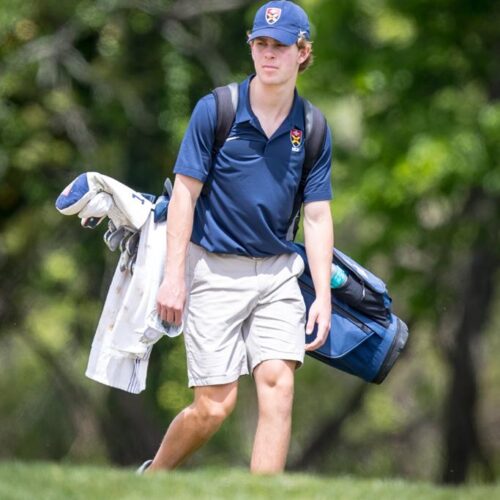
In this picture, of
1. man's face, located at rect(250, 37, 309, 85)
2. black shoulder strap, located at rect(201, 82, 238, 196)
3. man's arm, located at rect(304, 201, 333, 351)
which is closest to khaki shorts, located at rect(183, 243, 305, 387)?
man's arm, located at rect(304, 201, 333, 351)

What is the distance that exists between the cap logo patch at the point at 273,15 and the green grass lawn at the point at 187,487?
202cm

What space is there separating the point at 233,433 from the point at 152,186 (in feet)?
18.7

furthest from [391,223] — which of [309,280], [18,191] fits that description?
[309,280]

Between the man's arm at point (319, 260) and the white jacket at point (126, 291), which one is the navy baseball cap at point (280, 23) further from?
the white jacket at point (126, 291)

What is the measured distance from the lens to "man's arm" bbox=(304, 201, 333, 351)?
647cm

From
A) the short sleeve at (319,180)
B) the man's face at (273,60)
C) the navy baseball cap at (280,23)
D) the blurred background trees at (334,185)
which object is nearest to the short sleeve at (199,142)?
the man's face at (273,60)

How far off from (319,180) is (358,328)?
74cm

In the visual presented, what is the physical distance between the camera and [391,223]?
16.4 metres

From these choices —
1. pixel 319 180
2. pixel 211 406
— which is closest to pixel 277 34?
pixel 319 180

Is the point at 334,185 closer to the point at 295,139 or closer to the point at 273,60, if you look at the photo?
the point at 295,139

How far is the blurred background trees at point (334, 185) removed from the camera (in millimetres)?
16016

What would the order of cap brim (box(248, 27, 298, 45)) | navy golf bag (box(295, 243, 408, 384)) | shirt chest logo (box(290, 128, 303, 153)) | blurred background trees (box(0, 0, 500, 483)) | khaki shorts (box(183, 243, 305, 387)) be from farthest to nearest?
1. blurred background trees (box(0, 0, 500, 483))
2. navy golf bag (box(295, 243, 408, 384))
3. khaki shorts (box(183, 243, 305, 387))
4. shirt chest logo (box(290, 128, 303, 153))
5. cap brim (box(248, 27, 298, 45))

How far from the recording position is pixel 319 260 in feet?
21.3

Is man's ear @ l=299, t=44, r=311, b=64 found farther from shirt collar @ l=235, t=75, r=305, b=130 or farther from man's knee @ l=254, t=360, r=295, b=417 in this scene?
man's knee @ l=254, t=360, r=295, b=417
